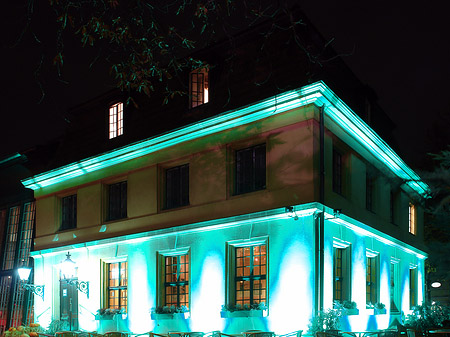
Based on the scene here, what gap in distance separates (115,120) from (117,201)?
3299 mm

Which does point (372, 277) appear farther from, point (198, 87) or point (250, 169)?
point (198, 87)

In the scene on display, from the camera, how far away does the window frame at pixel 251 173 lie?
16.5 m

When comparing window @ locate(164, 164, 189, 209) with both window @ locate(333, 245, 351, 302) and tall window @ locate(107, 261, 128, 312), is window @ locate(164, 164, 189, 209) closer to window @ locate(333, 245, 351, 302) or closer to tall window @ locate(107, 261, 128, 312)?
tall window @ locate(107, 261, 128, 312)

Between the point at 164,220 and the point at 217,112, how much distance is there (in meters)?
4.25

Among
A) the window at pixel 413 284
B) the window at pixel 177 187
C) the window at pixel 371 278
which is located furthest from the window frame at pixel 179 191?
the window at pixel 413 284

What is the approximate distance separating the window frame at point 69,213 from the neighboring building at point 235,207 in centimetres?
8

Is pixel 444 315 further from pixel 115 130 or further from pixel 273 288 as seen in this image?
pixel 115 130

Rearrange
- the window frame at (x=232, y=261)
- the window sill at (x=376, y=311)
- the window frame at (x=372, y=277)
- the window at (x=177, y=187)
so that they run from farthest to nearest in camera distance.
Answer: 1. the window at (x=177, y=187)
2. the window frame at (x=372, y=277)
3. the window sill at (x=376, y=311)
4. the window frame at (x=232, y=261)

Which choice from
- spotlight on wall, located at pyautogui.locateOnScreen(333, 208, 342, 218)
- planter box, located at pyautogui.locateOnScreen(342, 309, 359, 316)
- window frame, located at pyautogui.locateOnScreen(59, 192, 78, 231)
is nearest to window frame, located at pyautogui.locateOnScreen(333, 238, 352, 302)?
planter box, located at pyautogui.locateOnScreen(342, 309, 359, 316)

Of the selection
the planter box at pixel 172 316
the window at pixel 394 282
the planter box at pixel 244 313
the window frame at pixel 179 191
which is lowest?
the planter box at pixel 172 316

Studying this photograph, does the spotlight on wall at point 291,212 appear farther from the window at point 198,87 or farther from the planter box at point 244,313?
the window at point 198,87

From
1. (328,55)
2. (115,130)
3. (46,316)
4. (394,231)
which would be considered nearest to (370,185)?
(394,231)

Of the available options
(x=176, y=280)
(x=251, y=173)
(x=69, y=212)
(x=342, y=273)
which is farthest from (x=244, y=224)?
(x=69, y=212)

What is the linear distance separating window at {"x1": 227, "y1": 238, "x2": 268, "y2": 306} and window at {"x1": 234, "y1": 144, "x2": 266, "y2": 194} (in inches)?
66.5
